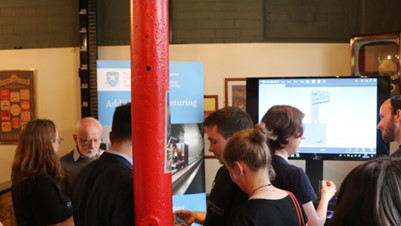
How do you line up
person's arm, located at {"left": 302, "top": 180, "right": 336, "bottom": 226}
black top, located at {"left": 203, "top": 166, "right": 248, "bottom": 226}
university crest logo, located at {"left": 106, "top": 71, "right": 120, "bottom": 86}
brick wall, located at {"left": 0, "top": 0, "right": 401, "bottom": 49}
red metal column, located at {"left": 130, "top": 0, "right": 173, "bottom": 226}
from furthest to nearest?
brick wall, located at {"left": 0, "top": 0, "right": 401, "bottom": 49} < university crest logo, located at {"left": 106, "top": 71, "right": 120, "bottom": 86} < person's arm, located at {"left": 302, "top": 180, "right": 336, "bottom": 226} < black top, located at {"left": 203, "top": 166, "right": 248, "bottom": 226} < red metal column, located at {"left": 130, "top": 0, "right": 173, "bottom": 226}

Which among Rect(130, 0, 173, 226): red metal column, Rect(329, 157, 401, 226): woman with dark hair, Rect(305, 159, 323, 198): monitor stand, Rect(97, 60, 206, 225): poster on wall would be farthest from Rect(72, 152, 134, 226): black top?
Rect(305, 159, 323, 198): monitor stand

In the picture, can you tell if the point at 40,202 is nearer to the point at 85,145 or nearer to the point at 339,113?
the point at 85,145

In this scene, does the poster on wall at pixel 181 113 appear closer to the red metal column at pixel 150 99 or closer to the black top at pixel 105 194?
the black top at pixel 105 194

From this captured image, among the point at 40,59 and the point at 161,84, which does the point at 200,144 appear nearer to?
the point at 40,59

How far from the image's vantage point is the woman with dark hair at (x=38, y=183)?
228 centimetres

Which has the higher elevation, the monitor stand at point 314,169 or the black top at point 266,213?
the black top at point 266,213

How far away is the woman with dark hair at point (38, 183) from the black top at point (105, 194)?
0.57m

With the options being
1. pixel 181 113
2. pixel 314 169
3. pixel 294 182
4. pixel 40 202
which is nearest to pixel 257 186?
pixel 294 182

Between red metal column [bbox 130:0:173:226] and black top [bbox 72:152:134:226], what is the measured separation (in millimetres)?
293

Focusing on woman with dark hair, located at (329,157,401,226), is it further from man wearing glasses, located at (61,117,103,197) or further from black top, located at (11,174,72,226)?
man wearing glasses, located at (61,117,103,197)

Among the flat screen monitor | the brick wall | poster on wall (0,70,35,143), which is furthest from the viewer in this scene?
poster on wall (0,70,35,143)

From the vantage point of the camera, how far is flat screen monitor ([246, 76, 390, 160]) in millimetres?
3229

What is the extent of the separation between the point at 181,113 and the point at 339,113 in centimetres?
128

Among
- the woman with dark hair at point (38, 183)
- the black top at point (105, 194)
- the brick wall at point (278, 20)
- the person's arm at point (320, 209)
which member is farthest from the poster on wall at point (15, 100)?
the person's arm at point (320, 209)
